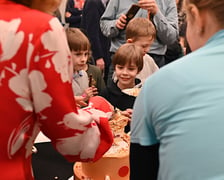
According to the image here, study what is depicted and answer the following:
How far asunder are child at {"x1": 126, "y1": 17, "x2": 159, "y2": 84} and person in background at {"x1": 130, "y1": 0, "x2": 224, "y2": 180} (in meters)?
1.55

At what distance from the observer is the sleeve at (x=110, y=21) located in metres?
2.76

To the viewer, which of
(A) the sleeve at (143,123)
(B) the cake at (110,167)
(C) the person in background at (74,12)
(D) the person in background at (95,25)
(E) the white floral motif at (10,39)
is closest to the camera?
(E) the white floral motif at (10,39)

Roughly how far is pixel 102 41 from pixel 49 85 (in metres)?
3.01

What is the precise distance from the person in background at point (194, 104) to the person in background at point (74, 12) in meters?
3.49

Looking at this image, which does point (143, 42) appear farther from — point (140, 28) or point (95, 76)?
point (95, 76)

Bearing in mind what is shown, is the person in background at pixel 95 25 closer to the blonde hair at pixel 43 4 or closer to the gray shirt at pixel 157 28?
the gray shirt at pixel 157 28

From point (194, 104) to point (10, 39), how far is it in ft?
1.39

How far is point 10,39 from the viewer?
2.61 ft

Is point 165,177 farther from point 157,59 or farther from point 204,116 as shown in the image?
point 157,59

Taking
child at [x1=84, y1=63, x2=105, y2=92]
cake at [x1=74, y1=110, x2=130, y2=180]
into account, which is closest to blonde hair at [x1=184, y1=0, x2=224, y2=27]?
cake at [x1=74, y1=110, x2=130, y2=180]

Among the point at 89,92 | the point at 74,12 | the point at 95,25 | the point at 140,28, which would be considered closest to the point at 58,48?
the point at 89,92

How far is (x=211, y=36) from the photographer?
2.90 ft

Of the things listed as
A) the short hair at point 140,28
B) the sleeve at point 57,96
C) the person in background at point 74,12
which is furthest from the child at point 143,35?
the person in background at point 74,12

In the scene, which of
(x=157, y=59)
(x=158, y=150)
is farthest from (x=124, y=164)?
(x=157, y=59)
